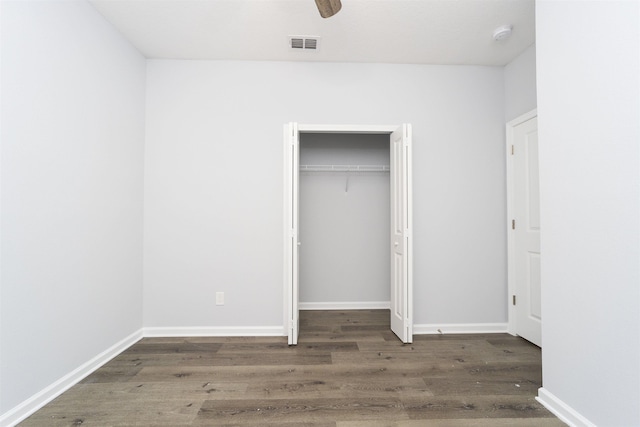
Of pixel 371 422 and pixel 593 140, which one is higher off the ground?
pixel 593 140

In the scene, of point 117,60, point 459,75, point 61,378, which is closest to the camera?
point 61,378

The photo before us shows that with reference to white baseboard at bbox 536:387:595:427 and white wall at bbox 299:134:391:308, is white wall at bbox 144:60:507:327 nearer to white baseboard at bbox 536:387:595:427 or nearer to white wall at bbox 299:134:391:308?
white wall at bbox 299:134:391:308

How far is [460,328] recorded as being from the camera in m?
3.03

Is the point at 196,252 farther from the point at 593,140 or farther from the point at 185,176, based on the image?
the point at 593,140

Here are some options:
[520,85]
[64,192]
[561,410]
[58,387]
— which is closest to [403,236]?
[561,410]

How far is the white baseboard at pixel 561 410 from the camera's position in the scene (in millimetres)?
1590

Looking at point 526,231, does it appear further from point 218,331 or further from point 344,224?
point 218,331

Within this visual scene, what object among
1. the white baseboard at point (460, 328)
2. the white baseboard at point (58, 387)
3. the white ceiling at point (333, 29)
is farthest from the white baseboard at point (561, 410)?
the white baseboard at point (58, 387)

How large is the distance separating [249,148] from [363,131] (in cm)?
120

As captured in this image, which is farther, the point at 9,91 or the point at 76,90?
the point at 76,90

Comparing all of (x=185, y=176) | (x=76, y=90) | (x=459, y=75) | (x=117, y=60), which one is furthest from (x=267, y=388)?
(x=459, y=75)

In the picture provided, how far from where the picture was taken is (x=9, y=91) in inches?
65.6

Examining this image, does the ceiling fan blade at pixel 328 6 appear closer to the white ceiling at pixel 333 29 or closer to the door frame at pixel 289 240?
the white ceiling at pixel 333 29

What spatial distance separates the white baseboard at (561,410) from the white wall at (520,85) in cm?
239
